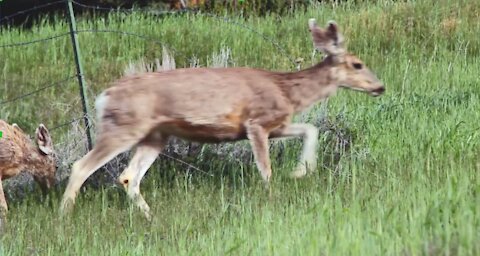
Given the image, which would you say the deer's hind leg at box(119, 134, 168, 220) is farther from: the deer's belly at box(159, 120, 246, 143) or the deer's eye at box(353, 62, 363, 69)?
the deer's eye at box(353, 62, 363, 69)

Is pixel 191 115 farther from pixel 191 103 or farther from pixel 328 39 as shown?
pixel 328 39

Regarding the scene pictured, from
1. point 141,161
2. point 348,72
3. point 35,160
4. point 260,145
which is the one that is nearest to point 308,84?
point 348,72

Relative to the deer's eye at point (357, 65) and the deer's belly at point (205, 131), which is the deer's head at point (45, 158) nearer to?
the deer's belly at point (205, 131)

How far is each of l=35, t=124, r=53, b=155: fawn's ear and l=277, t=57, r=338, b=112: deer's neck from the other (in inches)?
112

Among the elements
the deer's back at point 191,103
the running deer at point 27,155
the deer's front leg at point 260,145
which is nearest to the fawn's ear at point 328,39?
the deer's back at point 191,103

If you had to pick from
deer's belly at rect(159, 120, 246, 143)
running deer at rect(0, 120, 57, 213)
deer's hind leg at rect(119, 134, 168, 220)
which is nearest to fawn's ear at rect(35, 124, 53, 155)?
running deer at rect(0, 120, 57, 213)

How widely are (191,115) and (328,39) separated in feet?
5.03

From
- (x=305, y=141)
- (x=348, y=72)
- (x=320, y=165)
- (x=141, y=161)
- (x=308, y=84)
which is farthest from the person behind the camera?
(x=348, y=72)

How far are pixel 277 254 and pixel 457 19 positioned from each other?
1176 centimetres

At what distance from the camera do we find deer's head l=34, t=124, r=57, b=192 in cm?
1157

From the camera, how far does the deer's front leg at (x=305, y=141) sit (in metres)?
9.43

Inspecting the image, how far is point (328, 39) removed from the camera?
10.2m

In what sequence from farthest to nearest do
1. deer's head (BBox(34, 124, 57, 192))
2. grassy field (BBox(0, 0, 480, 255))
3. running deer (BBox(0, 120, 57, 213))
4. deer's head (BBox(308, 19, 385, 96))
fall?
deer's head (BBox(34, 124, 57, 192))
running deer (BBox(0, 120, 57, 213))
deer's head (BBox(308, 19, 385, 96))
grassy field (BBox(0, 0, 480, 255))

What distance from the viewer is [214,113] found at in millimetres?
9500
